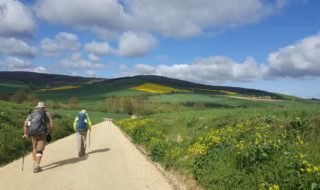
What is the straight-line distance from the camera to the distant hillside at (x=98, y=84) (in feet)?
457

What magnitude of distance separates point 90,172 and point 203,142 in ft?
12.5

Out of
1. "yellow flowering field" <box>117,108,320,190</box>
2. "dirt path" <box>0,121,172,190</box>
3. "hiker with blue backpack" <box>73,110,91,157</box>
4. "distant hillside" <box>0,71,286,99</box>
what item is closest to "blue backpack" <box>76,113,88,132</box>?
"hiker with blue backpack" <box>73,110,91,157</box>

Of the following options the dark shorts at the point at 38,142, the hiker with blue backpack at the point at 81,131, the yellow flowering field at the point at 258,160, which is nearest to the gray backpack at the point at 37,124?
the dark shorts at the point at 38,142

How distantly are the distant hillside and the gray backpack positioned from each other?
390ft

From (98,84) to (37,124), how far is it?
472 ft

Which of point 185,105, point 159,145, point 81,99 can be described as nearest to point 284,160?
point 159,145

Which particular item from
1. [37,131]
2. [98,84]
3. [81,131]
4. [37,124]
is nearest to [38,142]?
[37,131]

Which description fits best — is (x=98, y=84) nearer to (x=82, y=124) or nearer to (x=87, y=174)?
(x=82, y=124)

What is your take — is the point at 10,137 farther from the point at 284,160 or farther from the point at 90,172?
the point at 284,160

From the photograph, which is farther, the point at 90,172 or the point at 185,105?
the point at 185,105

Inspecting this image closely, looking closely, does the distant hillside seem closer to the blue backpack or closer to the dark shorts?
the blue backpack

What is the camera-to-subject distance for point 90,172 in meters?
13.1

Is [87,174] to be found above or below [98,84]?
below

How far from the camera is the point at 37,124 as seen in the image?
13719 millimetres
